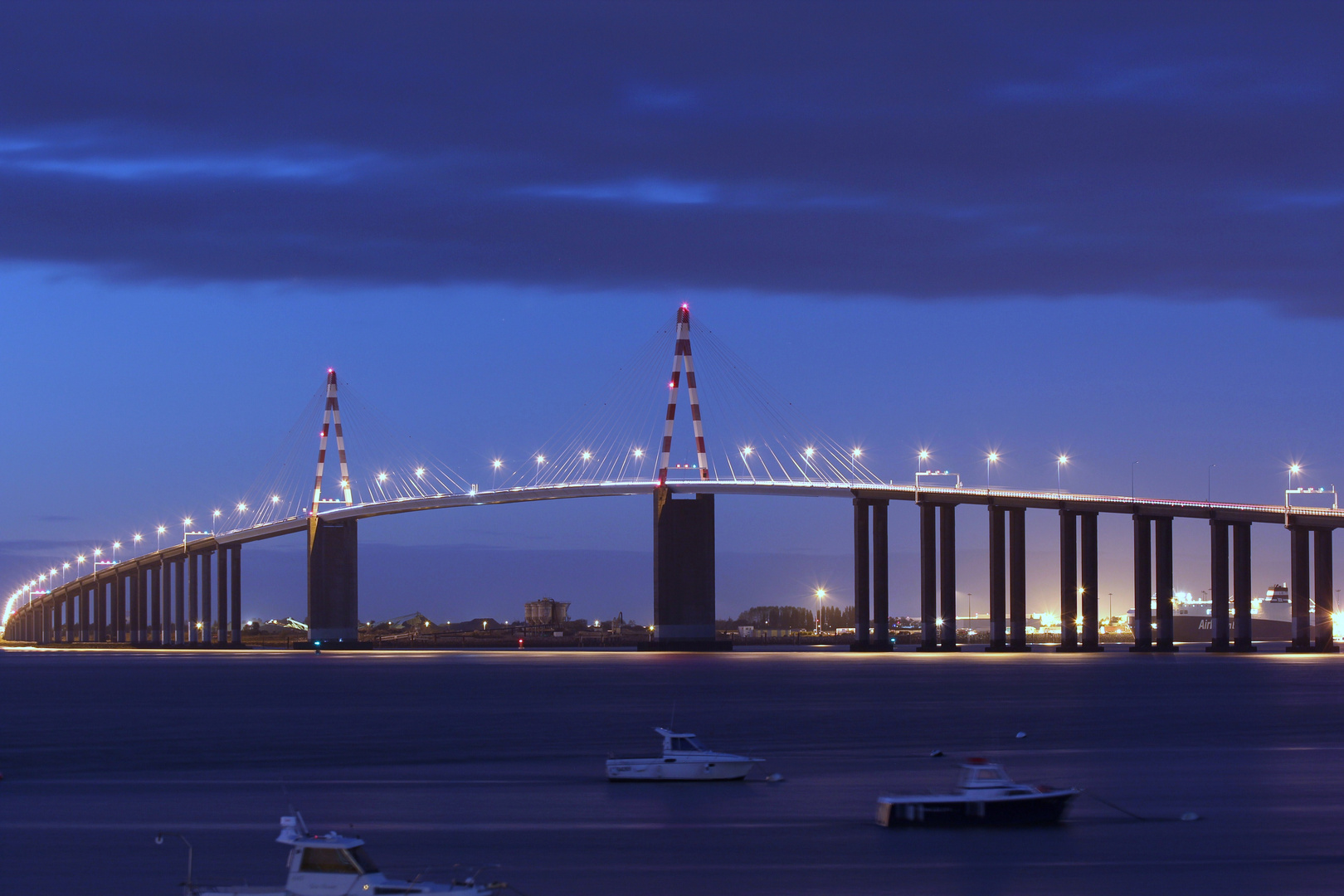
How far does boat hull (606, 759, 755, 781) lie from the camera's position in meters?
29.2

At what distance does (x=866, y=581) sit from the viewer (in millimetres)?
98500

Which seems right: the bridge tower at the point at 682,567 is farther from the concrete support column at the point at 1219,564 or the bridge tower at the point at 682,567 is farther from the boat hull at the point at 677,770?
the boat hull at the point at 677,770

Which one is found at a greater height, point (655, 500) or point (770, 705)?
point (655, 500)

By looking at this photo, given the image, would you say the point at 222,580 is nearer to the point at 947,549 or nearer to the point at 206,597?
the point at 206,597

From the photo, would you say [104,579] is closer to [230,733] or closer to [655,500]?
[655,500]

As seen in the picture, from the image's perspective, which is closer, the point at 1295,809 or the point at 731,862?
the point at 731,862

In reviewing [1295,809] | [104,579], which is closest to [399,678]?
[1295,809]

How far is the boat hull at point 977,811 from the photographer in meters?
23.7

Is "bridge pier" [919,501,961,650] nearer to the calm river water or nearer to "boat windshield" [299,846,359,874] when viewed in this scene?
the calm river water

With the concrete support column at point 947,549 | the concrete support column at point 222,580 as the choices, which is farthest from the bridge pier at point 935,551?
the concrete support column at point 222,580

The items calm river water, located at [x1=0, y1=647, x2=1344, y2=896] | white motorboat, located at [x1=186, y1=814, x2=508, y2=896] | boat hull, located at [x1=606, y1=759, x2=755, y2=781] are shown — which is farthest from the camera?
boat hull, located at [x1=606, y1=759, x2=755, y2=781]

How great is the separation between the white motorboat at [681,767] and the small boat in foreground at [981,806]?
5610 mm

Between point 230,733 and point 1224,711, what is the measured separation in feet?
88.3

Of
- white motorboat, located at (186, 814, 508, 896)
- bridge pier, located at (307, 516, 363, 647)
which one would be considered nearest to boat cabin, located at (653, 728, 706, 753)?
white motorboat, located at (186, 814, 508, 896)
